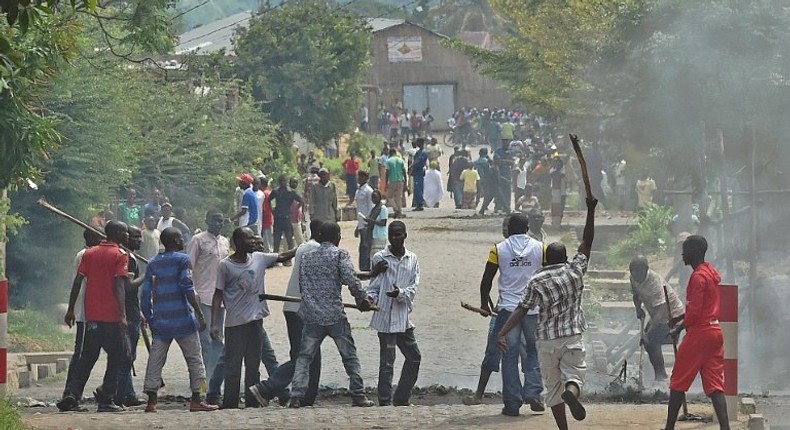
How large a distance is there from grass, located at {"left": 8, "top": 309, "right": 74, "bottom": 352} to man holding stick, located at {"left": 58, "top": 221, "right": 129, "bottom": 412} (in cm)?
514

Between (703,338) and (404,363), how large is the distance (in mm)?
2682

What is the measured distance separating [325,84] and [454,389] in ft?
85.4

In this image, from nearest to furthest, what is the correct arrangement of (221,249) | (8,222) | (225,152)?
(221,249), (8,222), (225,152)

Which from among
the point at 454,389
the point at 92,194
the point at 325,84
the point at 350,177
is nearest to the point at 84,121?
the point at 92,194

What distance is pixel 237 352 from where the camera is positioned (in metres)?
11.2

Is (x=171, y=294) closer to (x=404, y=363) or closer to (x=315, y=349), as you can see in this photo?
(x=315, y=349)

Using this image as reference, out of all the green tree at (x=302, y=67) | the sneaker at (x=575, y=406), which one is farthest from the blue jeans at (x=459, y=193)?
the sneaker at (x=575, y=406)

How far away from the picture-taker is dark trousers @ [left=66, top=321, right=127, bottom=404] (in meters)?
11.2

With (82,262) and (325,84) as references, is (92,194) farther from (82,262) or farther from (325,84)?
(325,84)

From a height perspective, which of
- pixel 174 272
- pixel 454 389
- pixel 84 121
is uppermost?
pixel 84 121

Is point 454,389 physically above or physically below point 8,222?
below

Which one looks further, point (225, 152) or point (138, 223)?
point (225, 152)

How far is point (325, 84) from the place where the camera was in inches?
1515

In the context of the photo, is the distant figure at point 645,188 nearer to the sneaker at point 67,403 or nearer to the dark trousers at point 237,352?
the dark trousers at point 237,352
